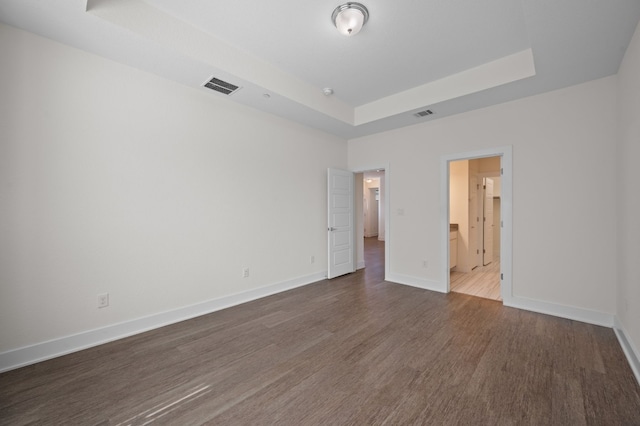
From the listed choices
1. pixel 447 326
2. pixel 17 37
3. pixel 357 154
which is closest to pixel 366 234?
pixel 357 154

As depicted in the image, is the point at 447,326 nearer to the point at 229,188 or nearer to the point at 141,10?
the point at 229,188

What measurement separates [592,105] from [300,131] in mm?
3745

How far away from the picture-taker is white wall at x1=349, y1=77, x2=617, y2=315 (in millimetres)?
2848

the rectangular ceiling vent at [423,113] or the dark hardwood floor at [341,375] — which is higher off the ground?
the rectangular ceiling vent at [423,113]

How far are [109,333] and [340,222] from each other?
142 inches

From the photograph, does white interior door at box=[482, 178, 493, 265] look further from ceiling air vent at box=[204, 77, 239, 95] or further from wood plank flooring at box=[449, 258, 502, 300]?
ceiling air vent at box=[204, 77, 239, 95]

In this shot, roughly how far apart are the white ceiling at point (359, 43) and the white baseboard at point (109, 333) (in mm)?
2697

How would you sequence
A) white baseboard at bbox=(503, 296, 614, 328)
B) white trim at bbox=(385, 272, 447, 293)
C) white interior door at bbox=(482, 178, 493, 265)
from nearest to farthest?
1. white baseboard at bbox=(503, 296, 614, 328)
2. white trim at bbox=(385, 272, 447, 293)
3. white interior door at bbox=(482, 178, 493, 265)

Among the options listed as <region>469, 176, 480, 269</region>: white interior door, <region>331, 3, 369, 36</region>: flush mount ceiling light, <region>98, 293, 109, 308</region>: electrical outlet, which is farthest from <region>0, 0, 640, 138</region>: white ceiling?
<region>98, 293, 109, 308</region>: electrical outlet

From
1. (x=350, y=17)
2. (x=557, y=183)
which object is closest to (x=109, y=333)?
(x=350, y=17)

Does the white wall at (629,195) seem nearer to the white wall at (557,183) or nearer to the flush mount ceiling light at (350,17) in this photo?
the white wall at (557,183)

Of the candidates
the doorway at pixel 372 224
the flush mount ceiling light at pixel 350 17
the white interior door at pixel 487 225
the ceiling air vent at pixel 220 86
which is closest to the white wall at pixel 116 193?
the ceiling air vent at pixel 220 86

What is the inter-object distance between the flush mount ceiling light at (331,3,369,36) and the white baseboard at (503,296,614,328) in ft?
12.3

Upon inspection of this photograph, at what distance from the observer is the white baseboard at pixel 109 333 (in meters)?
2.16
